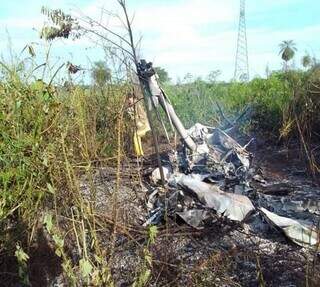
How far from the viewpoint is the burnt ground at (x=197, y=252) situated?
121 inches

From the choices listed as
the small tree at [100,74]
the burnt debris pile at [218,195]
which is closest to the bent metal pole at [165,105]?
the burnt debris pile at [218,195]

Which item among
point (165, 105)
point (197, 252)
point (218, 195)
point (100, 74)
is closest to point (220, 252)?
point (197, 252)

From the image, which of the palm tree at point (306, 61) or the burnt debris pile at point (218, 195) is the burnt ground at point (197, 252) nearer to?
the burnt debris pile at point (218, 195)

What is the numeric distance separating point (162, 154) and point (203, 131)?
0.56m

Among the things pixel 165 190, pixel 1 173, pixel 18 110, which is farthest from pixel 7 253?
pixel 165 190

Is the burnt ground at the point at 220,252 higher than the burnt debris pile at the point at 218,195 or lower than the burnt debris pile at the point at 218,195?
lower

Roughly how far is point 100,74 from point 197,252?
2.80 m

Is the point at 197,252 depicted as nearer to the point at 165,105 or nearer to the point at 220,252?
the point at 220,252

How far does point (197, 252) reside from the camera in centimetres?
344

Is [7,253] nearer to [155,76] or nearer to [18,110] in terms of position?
[18,110]

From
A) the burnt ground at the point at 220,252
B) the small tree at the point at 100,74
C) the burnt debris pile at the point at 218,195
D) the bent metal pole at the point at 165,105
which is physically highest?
the small tree at the point at 100,74

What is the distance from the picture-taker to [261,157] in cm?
674

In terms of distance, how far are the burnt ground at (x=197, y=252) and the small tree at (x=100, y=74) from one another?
4.68 feet

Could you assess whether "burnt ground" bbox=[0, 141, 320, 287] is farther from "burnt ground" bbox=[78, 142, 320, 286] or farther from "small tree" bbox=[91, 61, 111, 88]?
"small tree" bbox=[91, 61, 111, 88]
